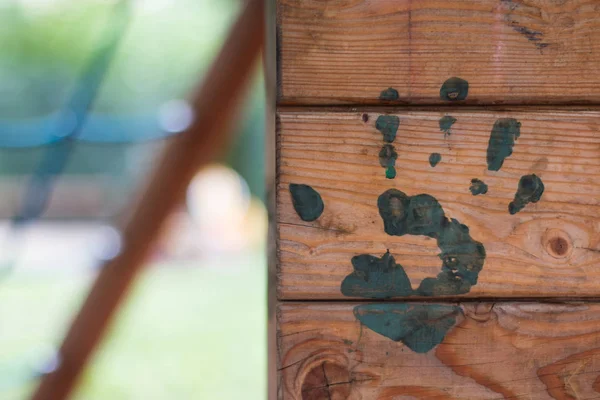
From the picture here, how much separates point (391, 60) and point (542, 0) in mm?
166

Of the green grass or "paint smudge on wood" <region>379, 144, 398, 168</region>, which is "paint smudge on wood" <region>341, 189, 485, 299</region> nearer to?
"paint smudge on wood" <region>379, 144, 398, 168</region>

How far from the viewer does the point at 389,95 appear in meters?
0.62

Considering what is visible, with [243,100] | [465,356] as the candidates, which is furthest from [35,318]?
[465,356]

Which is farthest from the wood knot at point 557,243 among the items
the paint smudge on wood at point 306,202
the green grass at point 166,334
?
the green grass at point 166,334

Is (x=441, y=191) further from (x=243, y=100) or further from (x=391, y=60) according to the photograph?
(x=243, y=100)

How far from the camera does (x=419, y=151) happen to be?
2.02 feet

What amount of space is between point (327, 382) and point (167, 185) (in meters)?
0.41

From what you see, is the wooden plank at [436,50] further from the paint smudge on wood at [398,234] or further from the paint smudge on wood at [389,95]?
the paint smudge on wood at [398,234]

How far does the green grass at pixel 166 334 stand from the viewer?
3025 mm

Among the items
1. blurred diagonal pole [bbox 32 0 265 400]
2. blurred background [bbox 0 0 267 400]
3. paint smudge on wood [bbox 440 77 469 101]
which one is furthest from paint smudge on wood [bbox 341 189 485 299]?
blurred background [bbox 0 0 267 400]

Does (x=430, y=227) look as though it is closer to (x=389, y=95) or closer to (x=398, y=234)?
(x=398, y=234)

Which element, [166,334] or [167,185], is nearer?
[167,185]

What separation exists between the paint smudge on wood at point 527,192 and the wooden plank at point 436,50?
0.08 m

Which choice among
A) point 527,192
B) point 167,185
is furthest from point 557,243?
point 167,185
